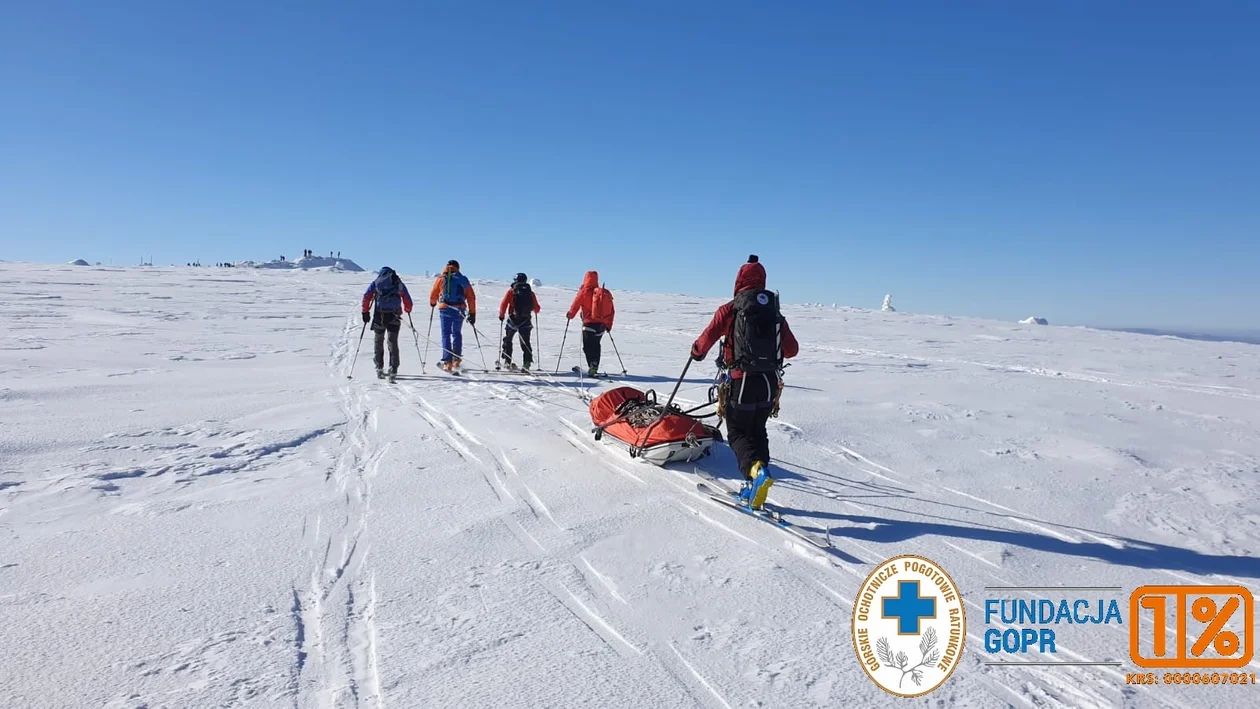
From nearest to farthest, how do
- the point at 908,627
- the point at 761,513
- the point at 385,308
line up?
the point at 908,627
the point at 761,513
the point at 385,308

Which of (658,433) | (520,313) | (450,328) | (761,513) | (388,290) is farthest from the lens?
(450,328)

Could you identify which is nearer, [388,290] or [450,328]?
[388,290]

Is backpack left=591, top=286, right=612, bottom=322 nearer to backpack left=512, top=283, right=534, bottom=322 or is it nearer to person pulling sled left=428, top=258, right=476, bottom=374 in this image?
backpack left=512, top=283, right=534, bottom=322

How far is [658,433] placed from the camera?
19.8ft

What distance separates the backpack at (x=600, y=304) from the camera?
11.3m

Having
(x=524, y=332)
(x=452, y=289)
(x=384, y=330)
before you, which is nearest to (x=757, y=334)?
(x=524, y=332)

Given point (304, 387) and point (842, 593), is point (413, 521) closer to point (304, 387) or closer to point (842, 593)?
point (842, 593)

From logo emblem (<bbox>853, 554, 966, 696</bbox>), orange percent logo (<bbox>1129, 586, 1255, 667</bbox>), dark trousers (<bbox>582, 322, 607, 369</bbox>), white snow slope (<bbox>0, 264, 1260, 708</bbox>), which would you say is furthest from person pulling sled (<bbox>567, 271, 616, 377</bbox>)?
orange percent logo (<bbox>1129, 586, 1255, 667</bbox>)

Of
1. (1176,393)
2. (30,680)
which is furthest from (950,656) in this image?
(1176,393)

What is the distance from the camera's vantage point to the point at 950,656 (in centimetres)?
317

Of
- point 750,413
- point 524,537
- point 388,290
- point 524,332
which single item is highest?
point 388,290

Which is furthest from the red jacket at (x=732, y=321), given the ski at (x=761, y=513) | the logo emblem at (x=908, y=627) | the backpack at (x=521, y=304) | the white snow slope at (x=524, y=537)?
the backpack at (x=521, y=304)

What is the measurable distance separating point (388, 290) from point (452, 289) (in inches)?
49.5

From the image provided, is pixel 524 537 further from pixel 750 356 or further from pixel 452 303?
pixel 452 303
